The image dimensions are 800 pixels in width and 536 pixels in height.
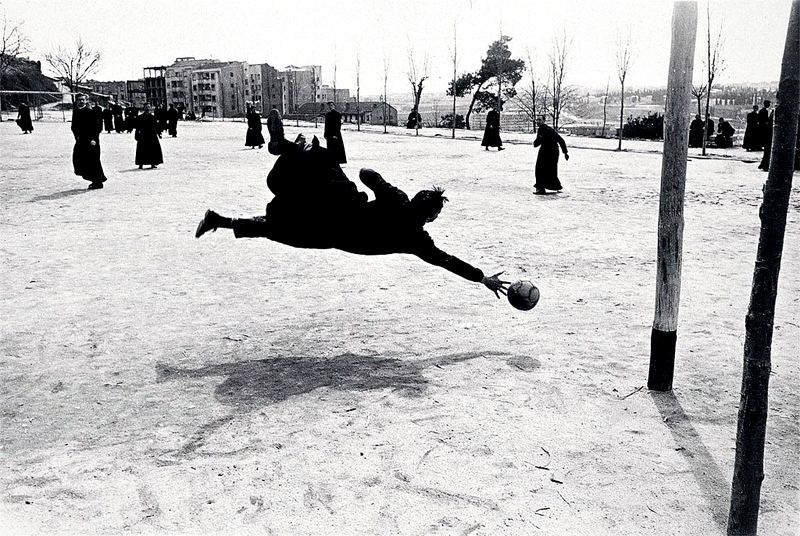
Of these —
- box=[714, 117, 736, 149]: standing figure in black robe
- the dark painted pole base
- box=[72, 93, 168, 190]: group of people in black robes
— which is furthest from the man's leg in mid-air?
box=[714, 117, 736, 149]: standing figure in black robe

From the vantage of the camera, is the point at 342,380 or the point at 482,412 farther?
the point at 342,380

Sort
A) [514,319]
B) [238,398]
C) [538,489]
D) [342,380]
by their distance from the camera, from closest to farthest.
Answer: [538,489] < [238,398] < [342,380] < [514,319]

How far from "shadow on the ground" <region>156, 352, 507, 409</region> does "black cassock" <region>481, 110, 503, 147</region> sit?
21.7 metres

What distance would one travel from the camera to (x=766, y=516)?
3.28m

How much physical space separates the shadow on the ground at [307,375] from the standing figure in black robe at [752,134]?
22.3 meters

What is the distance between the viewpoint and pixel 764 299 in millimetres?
2889

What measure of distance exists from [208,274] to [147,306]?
3.98 feet

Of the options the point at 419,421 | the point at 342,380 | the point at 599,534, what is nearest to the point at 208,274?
the point at 342,380

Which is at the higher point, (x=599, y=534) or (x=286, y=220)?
(x=286, y=220)

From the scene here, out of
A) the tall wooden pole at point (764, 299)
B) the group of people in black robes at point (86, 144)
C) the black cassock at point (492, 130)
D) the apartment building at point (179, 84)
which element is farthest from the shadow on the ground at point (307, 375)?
the apartment building at point (179, 84)

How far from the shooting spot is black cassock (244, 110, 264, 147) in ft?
82.5

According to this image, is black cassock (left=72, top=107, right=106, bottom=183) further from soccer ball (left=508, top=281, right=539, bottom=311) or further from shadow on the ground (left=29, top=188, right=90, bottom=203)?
soccer ball (left=508, top=281, right=539, bottom=311)

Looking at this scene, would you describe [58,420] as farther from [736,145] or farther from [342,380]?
[736,145]

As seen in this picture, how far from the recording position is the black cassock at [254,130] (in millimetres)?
25141
